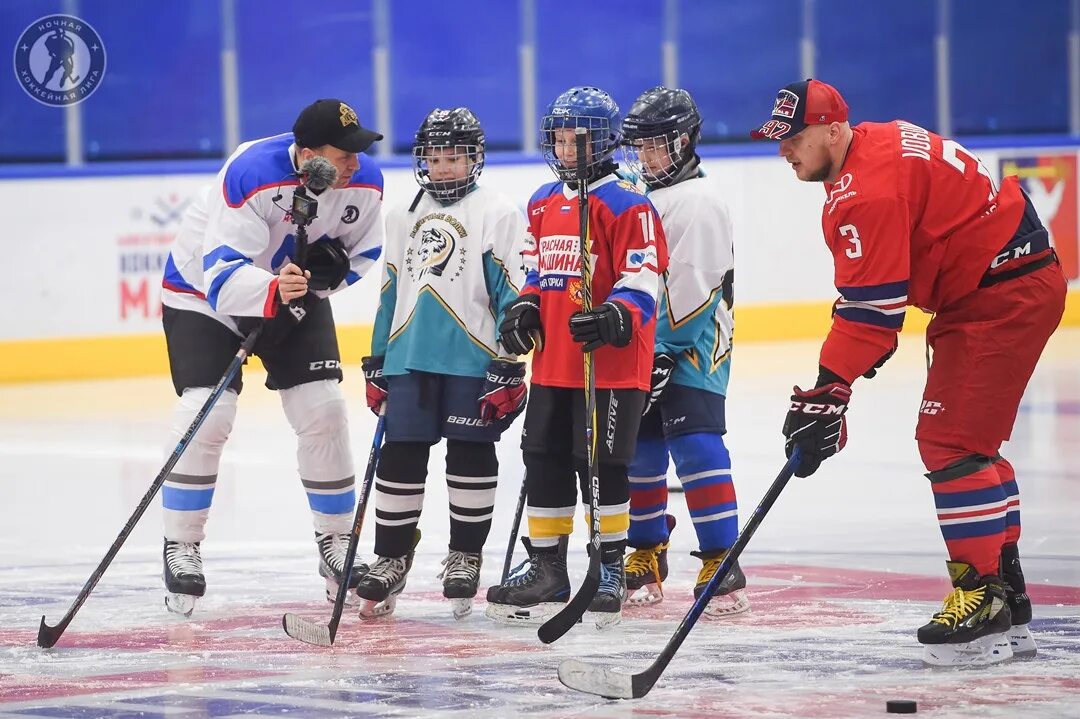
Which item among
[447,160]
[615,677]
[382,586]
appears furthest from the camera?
[447,160]

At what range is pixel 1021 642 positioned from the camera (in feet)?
12.1

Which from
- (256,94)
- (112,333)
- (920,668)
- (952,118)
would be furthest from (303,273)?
(952,118)

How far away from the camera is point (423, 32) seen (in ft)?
38.6

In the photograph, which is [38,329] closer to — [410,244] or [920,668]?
[410,244]

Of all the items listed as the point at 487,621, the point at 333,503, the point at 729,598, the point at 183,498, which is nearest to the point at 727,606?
the point at 729,598

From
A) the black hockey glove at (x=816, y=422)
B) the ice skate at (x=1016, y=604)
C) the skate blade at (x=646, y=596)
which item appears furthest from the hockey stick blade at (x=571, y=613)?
the ice skate at (x=1016, y=604)

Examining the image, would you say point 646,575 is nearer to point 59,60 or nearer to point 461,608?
point 461,608

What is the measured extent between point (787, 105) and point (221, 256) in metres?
1.47

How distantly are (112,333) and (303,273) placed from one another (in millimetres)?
6325

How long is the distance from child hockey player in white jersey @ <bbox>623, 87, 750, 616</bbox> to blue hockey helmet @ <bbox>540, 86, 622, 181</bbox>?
0.62 ft

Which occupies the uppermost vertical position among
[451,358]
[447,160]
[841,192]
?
[447,160]

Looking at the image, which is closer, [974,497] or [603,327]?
[974,497]

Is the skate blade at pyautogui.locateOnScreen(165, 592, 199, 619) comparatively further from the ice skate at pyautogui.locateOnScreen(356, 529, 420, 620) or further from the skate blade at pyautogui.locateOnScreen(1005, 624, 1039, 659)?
the skate blade at pyautogui.locateOnScreen(1005, 624, 1039, 659)

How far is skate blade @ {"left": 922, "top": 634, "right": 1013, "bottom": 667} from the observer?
356 cm
